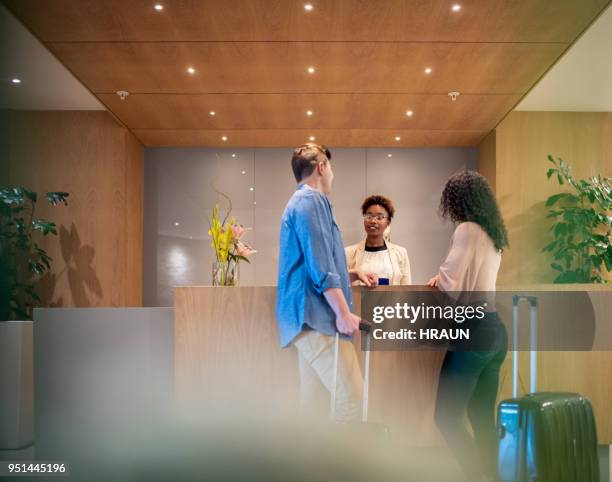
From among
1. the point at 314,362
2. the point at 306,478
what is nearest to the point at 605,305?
the point at 314,362

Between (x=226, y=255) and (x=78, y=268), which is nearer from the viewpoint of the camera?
(x=226, y=255)

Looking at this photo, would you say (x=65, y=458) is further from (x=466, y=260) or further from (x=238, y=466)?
(x=466, y=260)

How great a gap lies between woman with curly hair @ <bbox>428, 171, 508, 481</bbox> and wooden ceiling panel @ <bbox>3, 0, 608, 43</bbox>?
4.12 feet

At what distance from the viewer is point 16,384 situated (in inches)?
119

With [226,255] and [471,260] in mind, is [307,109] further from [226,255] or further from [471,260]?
[471,260]

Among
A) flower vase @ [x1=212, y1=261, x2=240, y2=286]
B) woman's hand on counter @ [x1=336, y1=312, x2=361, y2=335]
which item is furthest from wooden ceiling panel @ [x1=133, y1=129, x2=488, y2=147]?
woman's hand on counter @ [x1=336, y1=312, x2=361, y2=335]

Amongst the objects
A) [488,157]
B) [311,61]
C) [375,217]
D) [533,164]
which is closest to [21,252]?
[311,61]

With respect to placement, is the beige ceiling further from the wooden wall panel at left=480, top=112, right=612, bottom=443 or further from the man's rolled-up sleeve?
the man's rolled-up sleeve

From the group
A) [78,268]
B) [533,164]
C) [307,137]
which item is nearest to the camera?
[533,164]

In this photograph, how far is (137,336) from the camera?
2.66 meters

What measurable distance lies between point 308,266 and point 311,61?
1.98 meters

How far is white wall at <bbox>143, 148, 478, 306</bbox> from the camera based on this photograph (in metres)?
5.11

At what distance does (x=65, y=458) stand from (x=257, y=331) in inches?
34.9

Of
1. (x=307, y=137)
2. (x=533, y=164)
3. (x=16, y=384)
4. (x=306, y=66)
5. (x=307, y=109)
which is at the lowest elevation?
(x=16, y=384)
